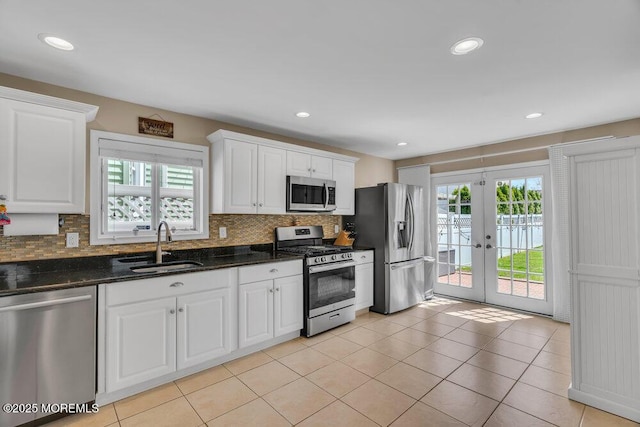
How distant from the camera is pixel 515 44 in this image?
1966 millimetres

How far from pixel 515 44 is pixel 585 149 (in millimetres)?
905

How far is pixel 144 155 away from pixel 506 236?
4.54 meters

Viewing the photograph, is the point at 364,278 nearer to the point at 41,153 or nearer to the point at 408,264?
the point at 408,264

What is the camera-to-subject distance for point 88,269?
257cm

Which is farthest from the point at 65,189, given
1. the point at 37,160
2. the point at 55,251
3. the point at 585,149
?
the point at 585,149

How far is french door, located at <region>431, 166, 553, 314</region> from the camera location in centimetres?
416

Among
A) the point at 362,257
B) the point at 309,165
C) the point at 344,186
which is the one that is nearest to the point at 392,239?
the point at 362,257

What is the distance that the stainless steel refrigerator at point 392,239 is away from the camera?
4.21 meters

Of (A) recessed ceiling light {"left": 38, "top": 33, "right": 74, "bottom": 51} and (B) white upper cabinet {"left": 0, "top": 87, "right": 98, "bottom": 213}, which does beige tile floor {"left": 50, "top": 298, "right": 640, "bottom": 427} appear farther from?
(A) recessed ceiling light {"left": 38, "top": 33, "right": 74, "bottom": 51}

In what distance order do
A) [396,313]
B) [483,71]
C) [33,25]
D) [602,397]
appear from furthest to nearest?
[396,313]
[483,71]
[602,397]
[33,25]

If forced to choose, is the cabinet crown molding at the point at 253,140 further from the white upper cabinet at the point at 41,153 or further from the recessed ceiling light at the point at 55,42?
the recessed ceiling light at the point at 55,42

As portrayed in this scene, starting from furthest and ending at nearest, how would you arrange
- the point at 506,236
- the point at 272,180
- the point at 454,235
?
the point at 454,235 < the point at 506,236 < the point at 272,180

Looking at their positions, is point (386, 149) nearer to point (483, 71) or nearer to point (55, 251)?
point (483, 71)

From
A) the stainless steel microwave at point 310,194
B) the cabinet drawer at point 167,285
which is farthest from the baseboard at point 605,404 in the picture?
the stainless steel microwave at point 310,194
